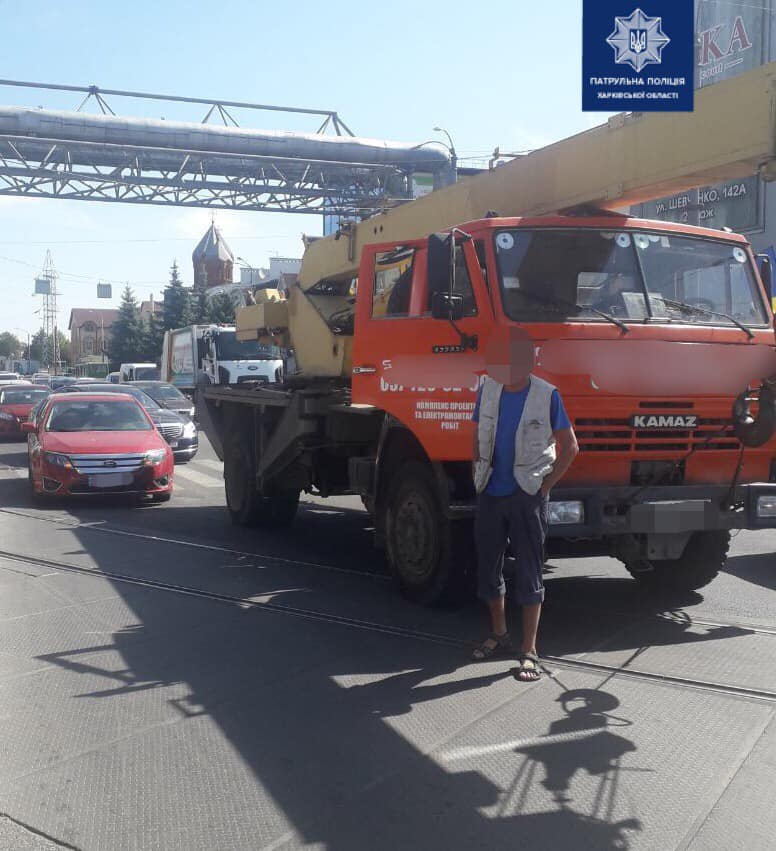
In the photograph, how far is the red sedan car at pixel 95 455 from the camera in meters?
12.1

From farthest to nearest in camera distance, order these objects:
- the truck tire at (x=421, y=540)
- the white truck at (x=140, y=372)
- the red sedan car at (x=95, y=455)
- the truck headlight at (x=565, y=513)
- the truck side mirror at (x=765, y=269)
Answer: the white truck at (x=140, y=372) → the red sedan car at (x=95, y=455) → the truck side mirror at (x=765, y=269) → the truck tire at (x=421, y=540) → the truck headlight at (x=565, y=513)

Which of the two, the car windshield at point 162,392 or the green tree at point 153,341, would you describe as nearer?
the car windshield at point 162,392

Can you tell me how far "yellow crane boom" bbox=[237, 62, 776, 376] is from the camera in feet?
19.1

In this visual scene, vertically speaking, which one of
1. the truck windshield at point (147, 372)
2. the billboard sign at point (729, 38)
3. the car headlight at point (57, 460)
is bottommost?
the car headlight at point (57, 460)

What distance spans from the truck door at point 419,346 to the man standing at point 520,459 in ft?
2.46

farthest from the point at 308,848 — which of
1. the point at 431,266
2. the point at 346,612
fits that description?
the point at 431,266

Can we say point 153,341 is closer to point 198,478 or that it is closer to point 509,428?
point 198,478

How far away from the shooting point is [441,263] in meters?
6.22

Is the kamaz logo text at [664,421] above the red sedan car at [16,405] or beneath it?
above

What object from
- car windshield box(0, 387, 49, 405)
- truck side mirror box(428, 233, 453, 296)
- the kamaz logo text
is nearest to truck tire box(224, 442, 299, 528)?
truck side mirror box(428, 233, 453, 296)

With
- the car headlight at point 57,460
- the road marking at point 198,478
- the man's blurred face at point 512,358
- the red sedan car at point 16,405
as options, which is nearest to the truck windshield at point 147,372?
the red sedan car at point 16,405

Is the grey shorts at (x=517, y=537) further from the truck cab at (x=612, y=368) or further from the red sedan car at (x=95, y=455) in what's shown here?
the red sedan car at (x=95, y=455)

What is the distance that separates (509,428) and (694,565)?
272 cm

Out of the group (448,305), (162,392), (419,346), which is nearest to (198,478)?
(162,392)
